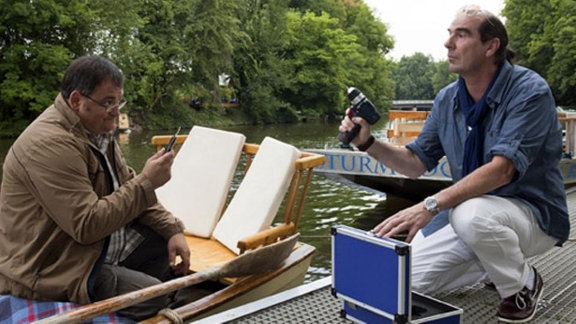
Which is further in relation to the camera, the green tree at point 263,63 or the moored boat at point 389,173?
the green tree at point 263,63

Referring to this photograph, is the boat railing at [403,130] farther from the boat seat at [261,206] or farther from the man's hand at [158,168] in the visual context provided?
the man's hand at [158,168]

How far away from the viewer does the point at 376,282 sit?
7.64 ft

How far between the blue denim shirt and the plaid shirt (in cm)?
183

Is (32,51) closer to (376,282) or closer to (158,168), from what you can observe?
(158,168)

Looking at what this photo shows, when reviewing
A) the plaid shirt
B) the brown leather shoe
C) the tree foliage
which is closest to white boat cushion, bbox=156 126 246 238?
the plaid shirt

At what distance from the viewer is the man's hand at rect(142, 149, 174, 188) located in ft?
9.14

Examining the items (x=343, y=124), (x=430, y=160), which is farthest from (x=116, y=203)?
(x=430, y=160)

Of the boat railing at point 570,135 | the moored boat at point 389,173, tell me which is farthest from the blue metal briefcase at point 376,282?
the boat railing at point 570,135

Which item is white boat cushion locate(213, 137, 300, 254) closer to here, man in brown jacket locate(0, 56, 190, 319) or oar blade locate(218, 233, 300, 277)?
oar blade locate(218, 233, 300, 277)

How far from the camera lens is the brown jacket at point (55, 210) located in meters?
2.55

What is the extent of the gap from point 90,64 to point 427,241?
1924mm

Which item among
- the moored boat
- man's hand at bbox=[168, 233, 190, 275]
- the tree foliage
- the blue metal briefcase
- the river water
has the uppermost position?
the tree foliage

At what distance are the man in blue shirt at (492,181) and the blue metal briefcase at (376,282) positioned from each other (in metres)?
0.15

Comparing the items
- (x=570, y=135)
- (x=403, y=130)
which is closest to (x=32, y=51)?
(x=403, y=130)
